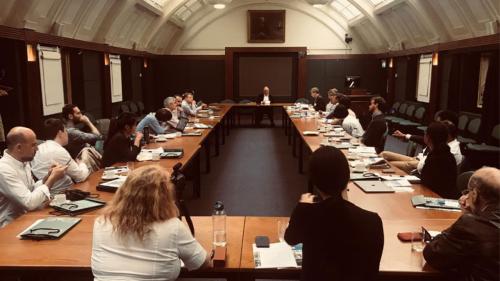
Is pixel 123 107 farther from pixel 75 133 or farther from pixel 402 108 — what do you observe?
pixel 402 108

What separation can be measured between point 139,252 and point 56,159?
98.8 inches

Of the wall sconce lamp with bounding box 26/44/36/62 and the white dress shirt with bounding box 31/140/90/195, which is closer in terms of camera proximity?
the white dress shirt with bounding box 31/140/90/195

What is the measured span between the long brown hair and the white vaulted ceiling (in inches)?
249

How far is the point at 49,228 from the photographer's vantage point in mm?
3021

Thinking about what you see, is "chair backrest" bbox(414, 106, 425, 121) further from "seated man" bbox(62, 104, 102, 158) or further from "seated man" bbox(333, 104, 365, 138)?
"seated man" bbox(62, 104, 102, 158)

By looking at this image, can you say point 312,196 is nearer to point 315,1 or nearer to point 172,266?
point 172,266

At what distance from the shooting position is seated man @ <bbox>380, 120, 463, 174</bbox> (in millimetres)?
5132

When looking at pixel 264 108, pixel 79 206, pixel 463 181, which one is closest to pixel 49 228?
pixel 79 206

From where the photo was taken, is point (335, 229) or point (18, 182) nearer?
point (335, 229)

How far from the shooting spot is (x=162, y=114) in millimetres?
7848

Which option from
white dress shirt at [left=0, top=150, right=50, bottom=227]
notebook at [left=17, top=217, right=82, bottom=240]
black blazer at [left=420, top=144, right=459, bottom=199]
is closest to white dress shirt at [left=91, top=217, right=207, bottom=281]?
notebook at [left=17, top=217, right=82, bottom=240]

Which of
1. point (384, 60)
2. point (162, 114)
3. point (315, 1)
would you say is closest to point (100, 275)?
point (162, 114)

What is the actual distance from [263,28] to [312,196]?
52.2ft

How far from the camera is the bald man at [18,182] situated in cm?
341
